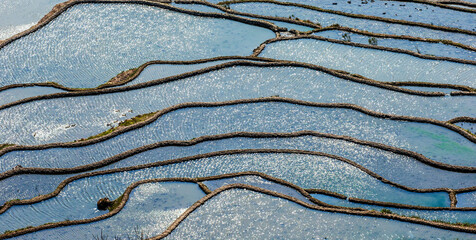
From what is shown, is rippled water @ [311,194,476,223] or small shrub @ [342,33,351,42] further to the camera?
small shrub @ [342,33,351,42]

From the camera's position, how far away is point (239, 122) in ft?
50.9

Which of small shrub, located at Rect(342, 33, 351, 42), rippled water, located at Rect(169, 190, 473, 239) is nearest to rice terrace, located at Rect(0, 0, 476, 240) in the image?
rippled water, located at Rect(169, 190, 473, 239)

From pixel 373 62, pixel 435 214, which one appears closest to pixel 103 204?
pixel 435 214

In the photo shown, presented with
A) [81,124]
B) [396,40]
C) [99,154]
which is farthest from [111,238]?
[396,40]

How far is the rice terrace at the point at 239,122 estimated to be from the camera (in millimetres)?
12703

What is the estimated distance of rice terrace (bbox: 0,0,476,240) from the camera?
41.7 ft

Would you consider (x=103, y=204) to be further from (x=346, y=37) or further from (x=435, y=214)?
(x=346, y=37)

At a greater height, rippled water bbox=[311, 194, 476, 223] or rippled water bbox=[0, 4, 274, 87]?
rippled water bbox=[0, 4, 274, 87]

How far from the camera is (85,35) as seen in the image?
19.9m

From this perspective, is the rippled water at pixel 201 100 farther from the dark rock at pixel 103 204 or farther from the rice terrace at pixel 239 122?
the dark rock at pixel 103 204

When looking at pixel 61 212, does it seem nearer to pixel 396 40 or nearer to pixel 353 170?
pixel 353 170

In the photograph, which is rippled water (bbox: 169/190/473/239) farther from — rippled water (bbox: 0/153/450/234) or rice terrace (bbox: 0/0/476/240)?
rippled water (bbox: 0/153/450/234)

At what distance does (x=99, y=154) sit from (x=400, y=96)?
8709 millimetres

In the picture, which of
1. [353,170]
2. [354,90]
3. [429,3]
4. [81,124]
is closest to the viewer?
[353,170]
